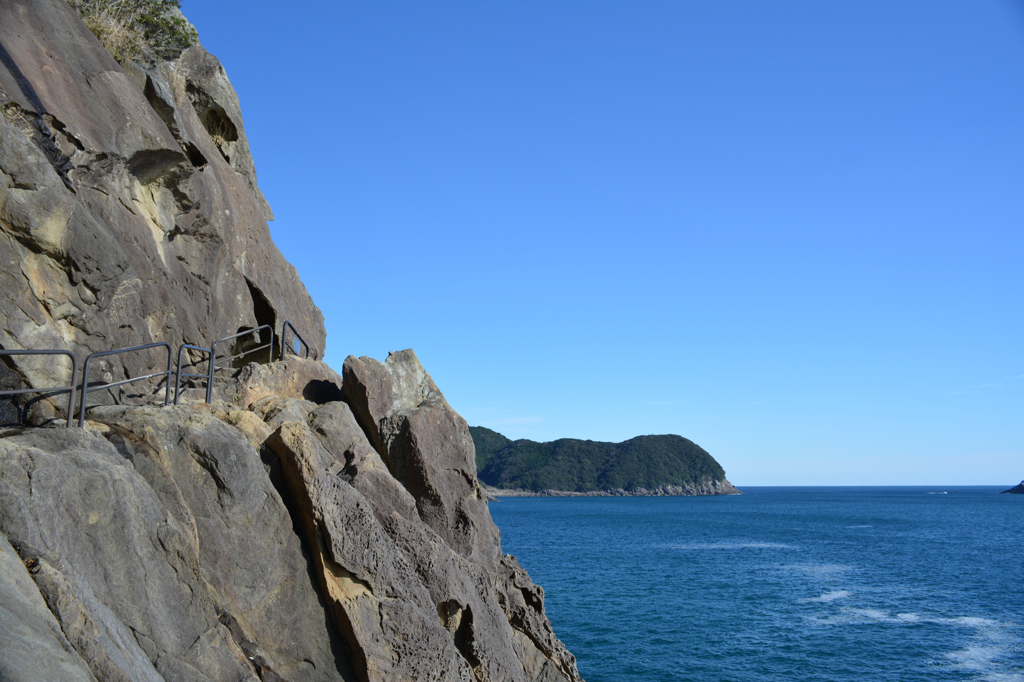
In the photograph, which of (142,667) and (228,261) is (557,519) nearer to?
(228,261)

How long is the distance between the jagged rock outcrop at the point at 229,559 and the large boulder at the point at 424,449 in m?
1.04

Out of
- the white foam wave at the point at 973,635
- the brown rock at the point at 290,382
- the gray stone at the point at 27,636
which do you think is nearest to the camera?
the gray stone at the point at 27,636

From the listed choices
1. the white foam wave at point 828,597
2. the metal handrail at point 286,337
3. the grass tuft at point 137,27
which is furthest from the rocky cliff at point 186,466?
the white foam wave at point 828,597

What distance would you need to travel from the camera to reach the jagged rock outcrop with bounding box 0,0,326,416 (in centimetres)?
1055

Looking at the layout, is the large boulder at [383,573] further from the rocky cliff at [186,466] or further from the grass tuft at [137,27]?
the grass tuft at [137,27]

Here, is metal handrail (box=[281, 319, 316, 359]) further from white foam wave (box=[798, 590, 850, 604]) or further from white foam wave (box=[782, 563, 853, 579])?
white foam wave (box=[782, 563, 853, 579])

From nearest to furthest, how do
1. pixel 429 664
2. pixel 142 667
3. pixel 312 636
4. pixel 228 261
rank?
pixel 142 667
pixel 312 636
pixel 429 664
pixel 228 261

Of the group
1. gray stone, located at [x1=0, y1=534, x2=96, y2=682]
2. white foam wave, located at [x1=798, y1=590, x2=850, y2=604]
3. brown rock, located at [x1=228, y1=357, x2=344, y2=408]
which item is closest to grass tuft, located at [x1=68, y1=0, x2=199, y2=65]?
brown rock, located at [x1=228, y1=357, x2=344, y2=408]

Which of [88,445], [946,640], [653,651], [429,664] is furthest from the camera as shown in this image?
[946,640]

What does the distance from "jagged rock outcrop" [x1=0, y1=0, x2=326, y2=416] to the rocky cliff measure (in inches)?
1.8

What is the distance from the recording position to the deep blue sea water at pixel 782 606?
91.6 feet

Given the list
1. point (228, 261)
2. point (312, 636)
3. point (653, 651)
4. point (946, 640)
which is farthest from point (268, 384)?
point (946, 640)

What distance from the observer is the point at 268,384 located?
14.3 m

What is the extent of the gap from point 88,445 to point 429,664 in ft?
18.4
